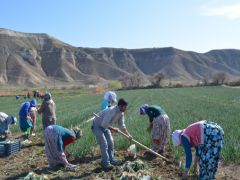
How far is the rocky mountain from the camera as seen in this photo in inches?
4550

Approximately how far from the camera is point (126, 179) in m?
6.93

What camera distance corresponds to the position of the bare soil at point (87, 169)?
25.5 feet

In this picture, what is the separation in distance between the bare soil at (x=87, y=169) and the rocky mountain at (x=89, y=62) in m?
97.6

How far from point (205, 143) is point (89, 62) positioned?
13156 centimetres

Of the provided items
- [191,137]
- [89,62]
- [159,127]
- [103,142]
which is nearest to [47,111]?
[103,142]

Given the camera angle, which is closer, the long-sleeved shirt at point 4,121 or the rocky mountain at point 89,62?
the long-sleeved shirt at point 4,121

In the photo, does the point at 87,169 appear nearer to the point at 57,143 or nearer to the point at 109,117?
the point at 57,143

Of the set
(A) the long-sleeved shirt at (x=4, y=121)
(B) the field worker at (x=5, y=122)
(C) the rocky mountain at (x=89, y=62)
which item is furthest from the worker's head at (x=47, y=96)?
(C) the rocky mountain at (x=89, y=62)

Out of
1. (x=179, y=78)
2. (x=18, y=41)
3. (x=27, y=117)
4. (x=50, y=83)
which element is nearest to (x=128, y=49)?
(x=179, y=78)

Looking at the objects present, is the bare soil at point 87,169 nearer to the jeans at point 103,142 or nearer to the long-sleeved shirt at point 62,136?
the jeans at point 103,142

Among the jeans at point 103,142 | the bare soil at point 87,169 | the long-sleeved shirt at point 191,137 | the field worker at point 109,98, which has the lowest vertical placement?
→ the bare soil at point 87,169

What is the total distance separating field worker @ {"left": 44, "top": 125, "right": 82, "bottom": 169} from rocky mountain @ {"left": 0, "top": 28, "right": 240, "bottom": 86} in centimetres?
9893

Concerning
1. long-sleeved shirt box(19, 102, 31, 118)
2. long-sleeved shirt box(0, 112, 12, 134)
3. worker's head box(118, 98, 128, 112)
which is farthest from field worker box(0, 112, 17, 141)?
worker's head box(118, 98, 128, 112)

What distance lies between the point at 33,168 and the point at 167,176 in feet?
10.0
